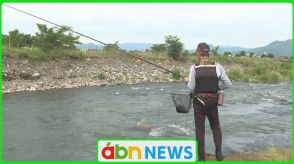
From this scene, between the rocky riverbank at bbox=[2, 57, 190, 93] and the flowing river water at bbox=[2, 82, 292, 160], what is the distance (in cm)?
262

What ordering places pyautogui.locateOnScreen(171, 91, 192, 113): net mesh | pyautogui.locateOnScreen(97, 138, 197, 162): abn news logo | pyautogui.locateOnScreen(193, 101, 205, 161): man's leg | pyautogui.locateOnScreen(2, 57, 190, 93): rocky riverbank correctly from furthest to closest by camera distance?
pyautogui.locateOnScreen(2, 57, 190, 93): rocky riverbank < pyautogui.locateOnScreen(171, 91, 192, 113): net mesh < pyautogui.locateOnScreen(193, 101, 205, 161): man's leg < pyautogui.locateOnScreen(97, 138, 197, 162): abn news logo

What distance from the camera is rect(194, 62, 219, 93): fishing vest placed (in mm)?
5941

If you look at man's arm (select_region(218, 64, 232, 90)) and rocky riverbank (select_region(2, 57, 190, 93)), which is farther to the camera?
rocky riverbank (select_region(2, 57, 190, 93))

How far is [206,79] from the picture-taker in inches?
235

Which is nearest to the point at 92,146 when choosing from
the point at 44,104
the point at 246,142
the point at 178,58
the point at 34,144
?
the point at 34,144

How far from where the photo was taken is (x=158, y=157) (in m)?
5.98

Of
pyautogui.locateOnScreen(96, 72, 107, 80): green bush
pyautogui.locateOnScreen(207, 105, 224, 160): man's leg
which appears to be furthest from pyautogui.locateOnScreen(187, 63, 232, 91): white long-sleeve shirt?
pyautogui.locateOnScreen(96, 72, 107, 80): green bush

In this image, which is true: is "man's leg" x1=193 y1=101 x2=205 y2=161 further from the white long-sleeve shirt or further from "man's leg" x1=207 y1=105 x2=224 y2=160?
the white long-sleeve shirt

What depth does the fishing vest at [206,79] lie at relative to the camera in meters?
5.94

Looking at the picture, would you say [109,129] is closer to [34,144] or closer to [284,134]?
[34,144]

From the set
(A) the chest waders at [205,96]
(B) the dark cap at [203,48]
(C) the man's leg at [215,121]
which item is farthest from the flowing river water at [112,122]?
(B) the dark cap at [203,48]

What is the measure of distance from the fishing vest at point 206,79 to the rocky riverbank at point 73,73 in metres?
15.9

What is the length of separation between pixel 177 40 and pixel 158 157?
2958 cm

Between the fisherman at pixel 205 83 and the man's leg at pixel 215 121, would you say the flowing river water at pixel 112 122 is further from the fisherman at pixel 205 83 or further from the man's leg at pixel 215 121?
the fisherman at pixel 205 83
